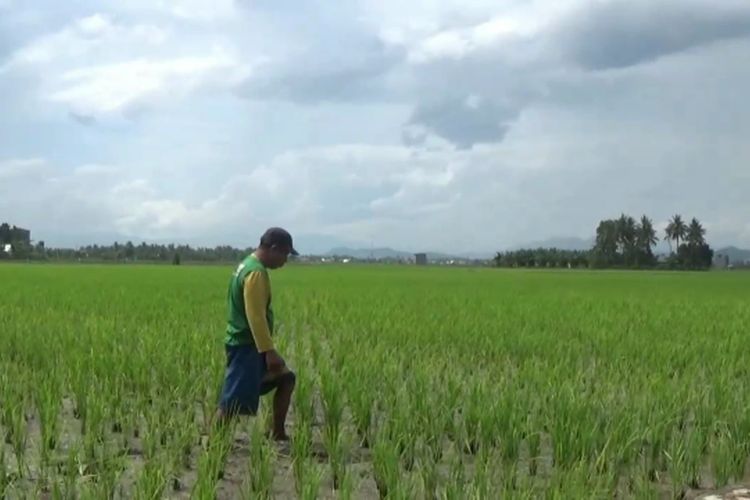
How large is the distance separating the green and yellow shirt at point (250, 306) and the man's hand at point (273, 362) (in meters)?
0.04

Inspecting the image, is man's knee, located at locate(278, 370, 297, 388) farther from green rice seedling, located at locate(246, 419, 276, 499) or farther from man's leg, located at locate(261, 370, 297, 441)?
green rice seedling, located at locate(246, 419, 276, 499)

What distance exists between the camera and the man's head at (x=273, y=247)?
150 inches

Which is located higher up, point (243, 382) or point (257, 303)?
point (257, 303)

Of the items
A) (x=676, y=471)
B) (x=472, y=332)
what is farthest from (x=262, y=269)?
(x=472, y=332)

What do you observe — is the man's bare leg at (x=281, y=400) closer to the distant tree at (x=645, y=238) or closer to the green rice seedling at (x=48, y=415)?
the green rice seedling at (x=48, y=415)

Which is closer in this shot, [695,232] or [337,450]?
[337,450]

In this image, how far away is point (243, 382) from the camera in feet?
12.8

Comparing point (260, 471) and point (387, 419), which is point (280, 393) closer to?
point (387, 419)

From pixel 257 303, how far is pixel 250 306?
1.3 inches

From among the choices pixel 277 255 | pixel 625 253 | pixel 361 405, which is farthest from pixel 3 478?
pixel 625 253

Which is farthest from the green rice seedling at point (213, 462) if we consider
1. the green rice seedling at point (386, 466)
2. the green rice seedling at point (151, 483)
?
the green rice seedling at point (386, 466)

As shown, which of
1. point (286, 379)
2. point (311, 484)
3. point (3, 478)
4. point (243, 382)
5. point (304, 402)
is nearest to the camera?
point (311, 484)

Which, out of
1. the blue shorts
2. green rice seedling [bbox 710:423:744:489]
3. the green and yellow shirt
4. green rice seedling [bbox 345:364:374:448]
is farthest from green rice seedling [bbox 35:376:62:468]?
green rice seedling [bbox 710:423:744:489]

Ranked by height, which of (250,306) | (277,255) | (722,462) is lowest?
(722,462)
